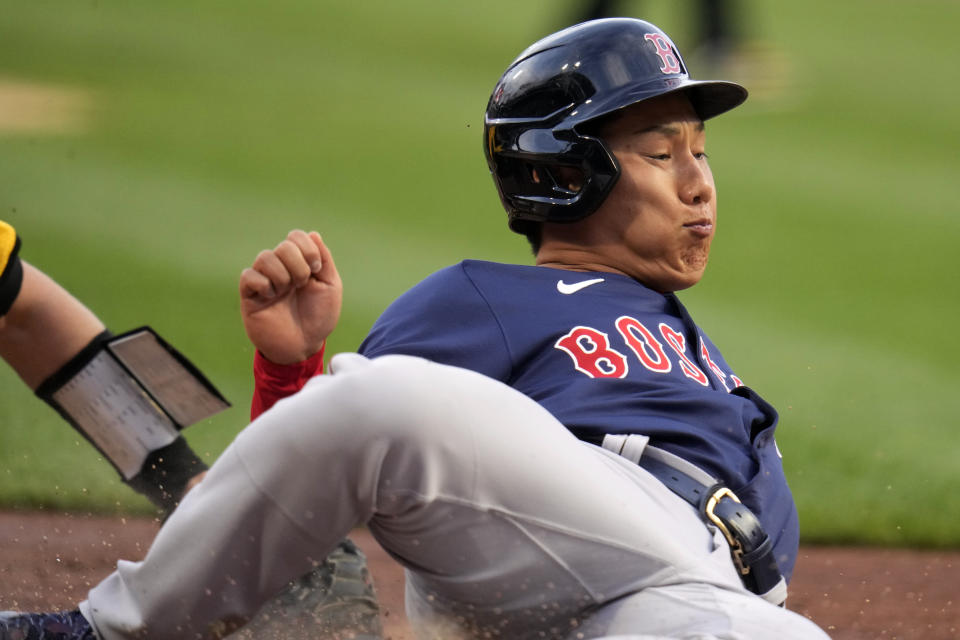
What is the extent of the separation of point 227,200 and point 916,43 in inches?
243

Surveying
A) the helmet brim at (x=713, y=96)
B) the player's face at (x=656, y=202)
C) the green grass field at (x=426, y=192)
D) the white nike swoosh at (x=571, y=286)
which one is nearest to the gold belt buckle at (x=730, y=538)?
the white nike swoosh at (x=571, y=286)

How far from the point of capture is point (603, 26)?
8.18 ft

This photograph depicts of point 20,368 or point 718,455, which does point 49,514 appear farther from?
point 718,455

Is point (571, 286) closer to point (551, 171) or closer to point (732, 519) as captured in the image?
point (551, 171)

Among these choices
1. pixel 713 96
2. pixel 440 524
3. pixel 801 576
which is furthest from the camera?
pixel 801 576

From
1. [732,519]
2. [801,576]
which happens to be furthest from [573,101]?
[801,576]

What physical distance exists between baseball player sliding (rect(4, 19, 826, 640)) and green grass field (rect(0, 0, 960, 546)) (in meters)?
2.00

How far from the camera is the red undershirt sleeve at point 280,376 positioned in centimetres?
235

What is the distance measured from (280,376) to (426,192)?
A: 4918 millimetres

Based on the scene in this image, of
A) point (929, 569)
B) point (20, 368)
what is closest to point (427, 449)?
point (20, 368)

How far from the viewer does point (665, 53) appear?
97.7 inches

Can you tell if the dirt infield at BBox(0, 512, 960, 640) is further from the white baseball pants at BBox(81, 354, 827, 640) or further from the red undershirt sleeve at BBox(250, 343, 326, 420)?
the white baseball pants at BBox(81, 354, 827, 640)

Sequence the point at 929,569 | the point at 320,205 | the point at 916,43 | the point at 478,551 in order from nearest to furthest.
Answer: the point at 478,551 → the point at 929,569 → the point at 320,205 → the point at 916,43

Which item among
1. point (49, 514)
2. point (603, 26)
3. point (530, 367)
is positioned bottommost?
point (49, 514)
